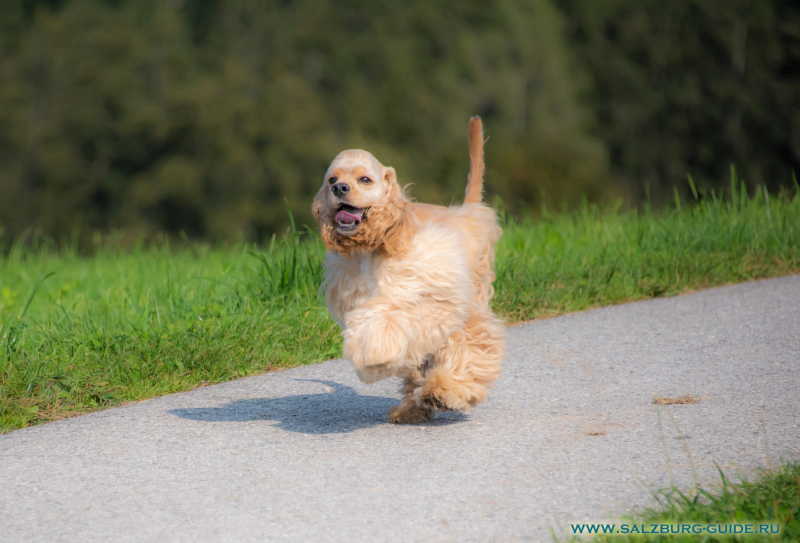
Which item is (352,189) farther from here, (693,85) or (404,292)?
(693,85)

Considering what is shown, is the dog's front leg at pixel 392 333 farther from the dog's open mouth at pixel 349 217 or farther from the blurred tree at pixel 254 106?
the blurred tree at pixel 254 106

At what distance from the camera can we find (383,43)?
32.7 m

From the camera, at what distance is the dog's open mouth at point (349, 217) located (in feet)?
12.8

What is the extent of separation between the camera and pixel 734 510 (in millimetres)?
2801

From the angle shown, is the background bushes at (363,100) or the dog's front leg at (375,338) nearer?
the dog's front leg at (375,338)

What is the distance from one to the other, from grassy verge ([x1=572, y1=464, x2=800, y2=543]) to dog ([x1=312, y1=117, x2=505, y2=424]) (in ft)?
4.26

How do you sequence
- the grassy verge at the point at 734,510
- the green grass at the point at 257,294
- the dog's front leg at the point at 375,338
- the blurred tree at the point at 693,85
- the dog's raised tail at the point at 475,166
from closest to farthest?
the grassy verge at the point at 734,510, the dog's front leg at the point at 375,338, the green grass at the point at 257,294, the dog's raised tail at the point at 475,166, the blurred tree at the point at 693,85

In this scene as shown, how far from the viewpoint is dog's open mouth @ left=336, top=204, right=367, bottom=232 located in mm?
3893

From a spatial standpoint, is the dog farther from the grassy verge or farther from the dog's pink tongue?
the grassy verge

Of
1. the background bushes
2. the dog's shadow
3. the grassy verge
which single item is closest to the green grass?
the dog's shadow

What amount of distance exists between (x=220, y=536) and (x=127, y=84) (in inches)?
1184

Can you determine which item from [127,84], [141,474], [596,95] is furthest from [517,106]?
[141,474]

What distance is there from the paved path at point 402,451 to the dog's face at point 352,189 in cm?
99

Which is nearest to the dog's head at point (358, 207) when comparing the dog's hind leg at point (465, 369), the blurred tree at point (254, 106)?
the dog's hind leg at point (465, 369)
